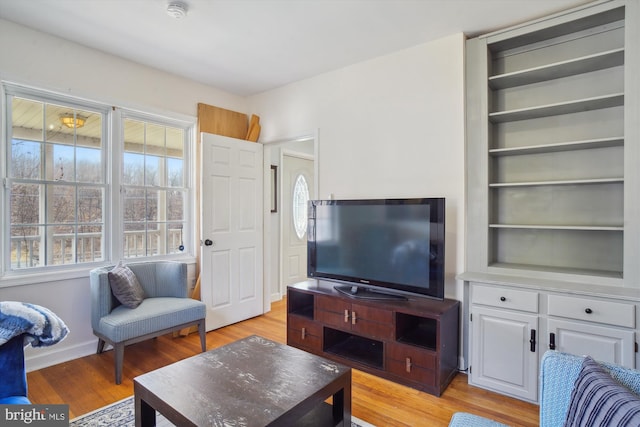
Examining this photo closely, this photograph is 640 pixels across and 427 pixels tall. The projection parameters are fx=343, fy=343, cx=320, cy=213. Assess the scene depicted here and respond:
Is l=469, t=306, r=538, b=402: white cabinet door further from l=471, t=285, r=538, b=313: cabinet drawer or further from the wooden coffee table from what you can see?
the wooden coffee table

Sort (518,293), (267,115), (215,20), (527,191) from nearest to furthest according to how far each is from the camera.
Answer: (518,293) → (215,20) → (527,191) → (267,115)

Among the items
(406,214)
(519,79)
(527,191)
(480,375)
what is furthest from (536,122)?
(480,375)

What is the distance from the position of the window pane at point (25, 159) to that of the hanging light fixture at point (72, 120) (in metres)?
0.27

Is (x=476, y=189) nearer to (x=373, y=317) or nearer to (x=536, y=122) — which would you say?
(x=536, y=122)

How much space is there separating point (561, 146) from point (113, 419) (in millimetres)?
3343

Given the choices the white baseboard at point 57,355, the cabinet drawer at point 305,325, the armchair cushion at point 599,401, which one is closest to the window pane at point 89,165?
the white baseboard at point 57,355

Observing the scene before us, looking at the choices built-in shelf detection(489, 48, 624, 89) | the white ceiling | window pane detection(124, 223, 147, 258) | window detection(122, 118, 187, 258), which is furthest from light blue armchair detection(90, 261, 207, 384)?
built-in shelf detection(489, 48, 624, 89)

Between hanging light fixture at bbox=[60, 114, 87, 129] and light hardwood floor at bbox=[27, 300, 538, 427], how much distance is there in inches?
77.3

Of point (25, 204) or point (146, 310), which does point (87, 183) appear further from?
point (146, 310)

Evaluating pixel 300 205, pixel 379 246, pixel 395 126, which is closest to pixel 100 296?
pixel 379 246

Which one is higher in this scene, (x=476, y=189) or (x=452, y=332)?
(x=476, y=189)

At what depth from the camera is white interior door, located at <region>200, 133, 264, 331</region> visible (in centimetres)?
348

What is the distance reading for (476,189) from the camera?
Answer: 8.56 feet

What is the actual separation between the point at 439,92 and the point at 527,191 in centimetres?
104
